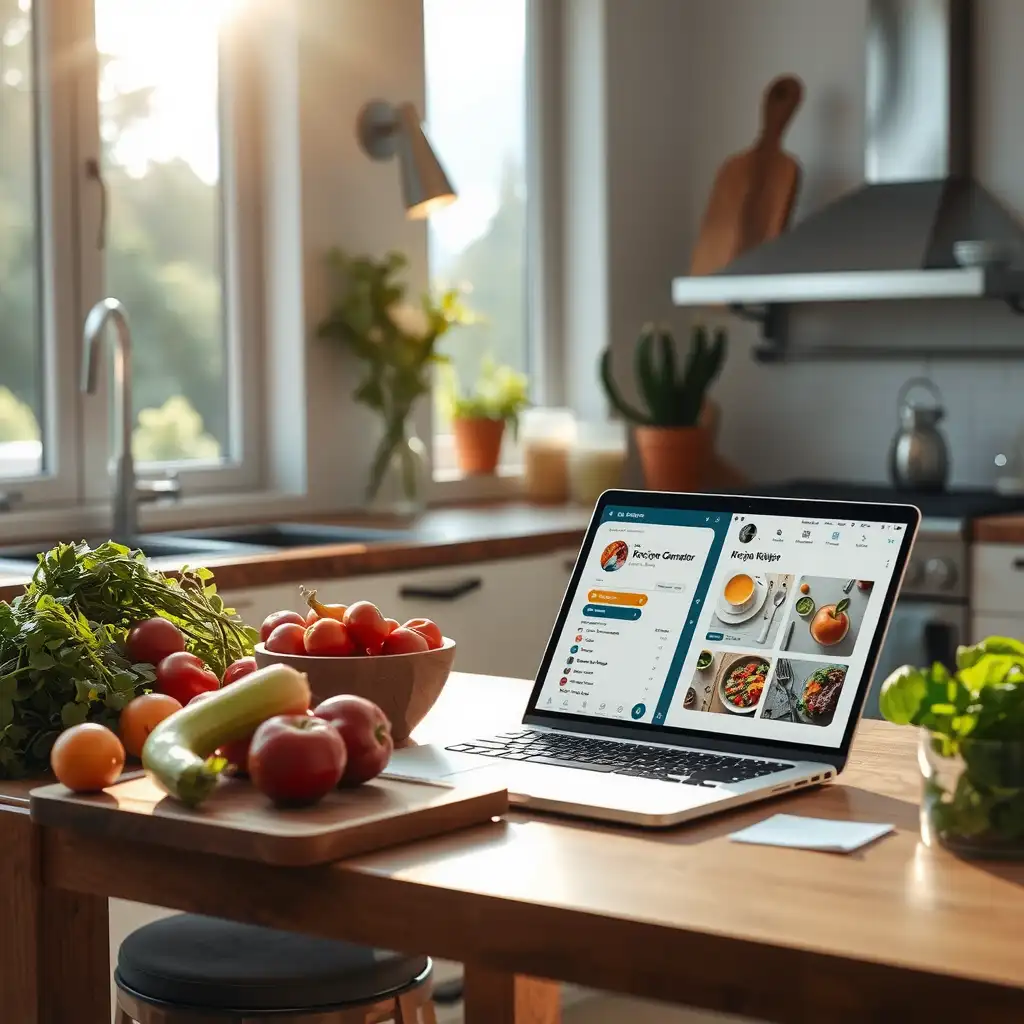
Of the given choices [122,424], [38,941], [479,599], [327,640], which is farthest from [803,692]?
[122,424]

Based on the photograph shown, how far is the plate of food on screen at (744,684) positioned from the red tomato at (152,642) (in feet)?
1.72

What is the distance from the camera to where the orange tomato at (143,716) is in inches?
59.0

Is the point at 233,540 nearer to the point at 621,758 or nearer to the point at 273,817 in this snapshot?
the point at 621,758

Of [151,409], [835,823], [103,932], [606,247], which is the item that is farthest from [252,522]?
[835,823]

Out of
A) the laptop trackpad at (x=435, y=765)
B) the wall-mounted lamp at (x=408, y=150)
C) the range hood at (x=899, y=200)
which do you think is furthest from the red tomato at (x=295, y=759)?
the range hood at (x=899, y=200)

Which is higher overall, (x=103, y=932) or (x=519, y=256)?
(x=519, y=256)

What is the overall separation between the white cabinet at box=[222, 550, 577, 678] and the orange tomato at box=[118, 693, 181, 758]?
147 cm

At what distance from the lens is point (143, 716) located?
4.92ft

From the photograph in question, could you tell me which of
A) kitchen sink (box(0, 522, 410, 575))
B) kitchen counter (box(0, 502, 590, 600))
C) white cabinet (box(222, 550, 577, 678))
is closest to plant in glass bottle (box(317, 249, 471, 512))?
kitchen counter (box(0, 502, 590, 600))

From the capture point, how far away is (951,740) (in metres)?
1.22

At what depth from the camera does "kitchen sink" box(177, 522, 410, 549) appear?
354 cm

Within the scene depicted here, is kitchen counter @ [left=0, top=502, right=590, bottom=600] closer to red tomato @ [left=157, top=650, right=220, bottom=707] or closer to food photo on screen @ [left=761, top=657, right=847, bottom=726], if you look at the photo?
red tomato @ [left=157, top=650, right=220, bottom=707]

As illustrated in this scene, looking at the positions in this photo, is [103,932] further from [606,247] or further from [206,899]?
[606,247]

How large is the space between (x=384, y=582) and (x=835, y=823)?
195cm
